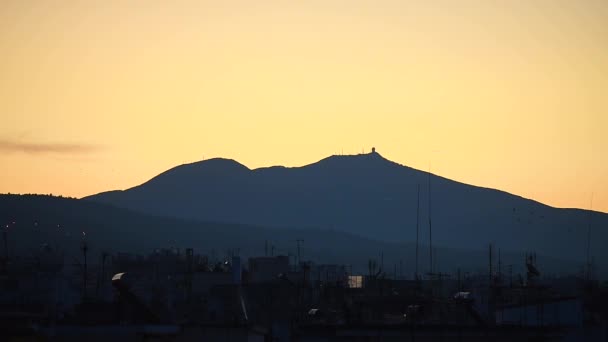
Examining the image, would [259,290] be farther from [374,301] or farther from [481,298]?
[481,298]

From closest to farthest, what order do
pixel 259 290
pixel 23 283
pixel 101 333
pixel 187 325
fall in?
pixel 101 333 < pixel 187 325 < pixel 259 290 < pixel 23 283

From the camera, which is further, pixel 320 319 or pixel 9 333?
pixel 320 319

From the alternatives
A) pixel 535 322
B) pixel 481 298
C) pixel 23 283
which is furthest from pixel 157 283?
pixel 535 322

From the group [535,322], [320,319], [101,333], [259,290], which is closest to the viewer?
[101,333]

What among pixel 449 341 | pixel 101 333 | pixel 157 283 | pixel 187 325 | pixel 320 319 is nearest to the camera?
pixel 101 333

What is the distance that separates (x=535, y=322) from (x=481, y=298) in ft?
35.8

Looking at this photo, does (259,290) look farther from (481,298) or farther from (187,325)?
(187,325)

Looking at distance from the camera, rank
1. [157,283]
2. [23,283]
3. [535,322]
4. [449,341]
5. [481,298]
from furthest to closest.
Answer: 1. [157,283]
2. [23,283]
3. [481,298]
4. [535,322]
5. [449,341]

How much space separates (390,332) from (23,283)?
36972 millimetres

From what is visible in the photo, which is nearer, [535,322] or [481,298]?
[535,322]

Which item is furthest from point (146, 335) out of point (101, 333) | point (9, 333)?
point (9, 333)

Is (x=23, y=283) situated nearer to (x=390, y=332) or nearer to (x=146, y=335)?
(x=390, y=332)

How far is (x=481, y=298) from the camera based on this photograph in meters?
68.7

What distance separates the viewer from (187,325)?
4156 cm
